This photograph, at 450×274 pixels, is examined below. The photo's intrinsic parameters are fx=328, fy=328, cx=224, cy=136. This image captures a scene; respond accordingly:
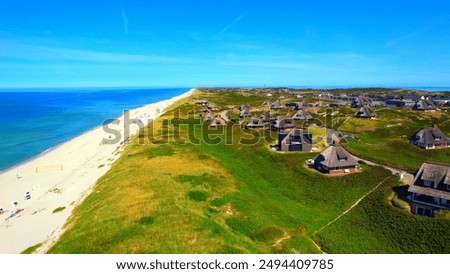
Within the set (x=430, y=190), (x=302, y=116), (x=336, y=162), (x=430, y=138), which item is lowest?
(x=430, y=190)

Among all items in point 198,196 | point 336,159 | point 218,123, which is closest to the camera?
point 198,196

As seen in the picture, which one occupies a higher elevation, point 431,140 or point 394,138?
point 431,140

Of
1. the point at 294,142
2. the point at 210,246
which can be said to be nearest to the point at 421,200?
the point at 210,246

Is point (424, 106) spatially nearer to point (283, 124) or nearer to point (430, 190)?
point (283, 124)

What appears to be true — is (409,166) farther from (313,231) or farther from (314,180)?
(313,231)

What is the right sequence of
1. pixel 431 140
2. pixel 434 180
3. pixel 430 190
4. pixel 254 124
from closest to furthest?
pixel 430 190, pixel 434 180, pixel 431 140, pixel 254 124

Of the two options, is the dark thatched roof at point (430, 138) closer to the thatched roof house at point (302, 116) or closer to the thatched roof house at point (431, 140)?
the thatched roof house at point (431, 140)

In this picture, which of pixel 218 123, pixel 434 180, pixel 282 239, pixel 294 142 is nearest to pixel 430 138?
pixel 294 142
